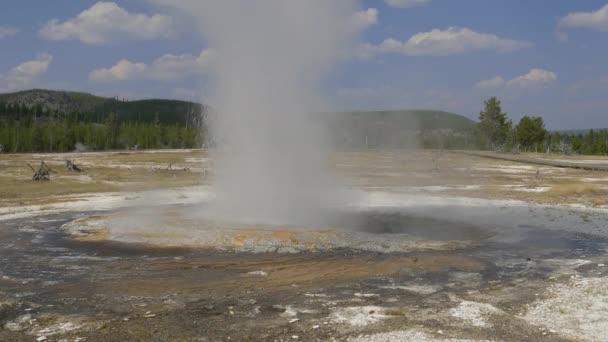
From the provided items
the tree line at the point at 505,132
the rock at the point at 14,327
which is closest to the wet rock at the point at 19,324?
the rock at the point at 14,327

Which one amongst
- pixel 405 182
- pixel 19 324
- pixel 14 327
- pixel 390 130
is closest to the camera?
pixel 14 327

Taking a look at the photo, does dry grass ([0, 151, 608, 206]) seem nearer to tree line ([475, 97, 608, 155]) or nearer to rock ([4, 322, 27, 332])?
rock ([4, 322, 27, 332])

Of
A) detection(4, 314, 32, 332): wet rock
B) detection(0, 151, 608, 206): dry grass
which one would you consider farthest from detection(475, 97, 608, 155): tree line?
detection(4, 314, 32, 332): wet rock

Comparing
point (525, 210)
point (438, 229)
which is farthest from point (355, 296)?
point (525, 210)

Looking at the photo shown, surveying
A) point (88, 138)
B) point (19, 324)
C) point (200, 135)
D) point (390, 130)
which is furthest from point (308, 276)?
point (88, 138)

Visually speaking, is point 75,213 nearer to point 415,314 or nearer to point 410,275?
point 410,275

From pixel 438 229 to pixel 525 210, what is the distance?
5.88m

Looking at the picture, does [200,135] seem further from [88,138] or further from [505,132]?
[505,132]

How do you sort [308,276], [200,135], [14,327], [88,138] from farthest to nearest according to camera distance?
1. [88,138]
2. [200,135]
3. [308,276]
4. [14,327]

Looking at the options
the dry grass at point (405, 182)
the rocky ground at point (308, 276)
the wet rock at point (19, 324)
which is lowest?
the wet rock at point (19, 324)

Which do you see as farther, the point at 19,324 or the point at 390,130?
the point at 390,130

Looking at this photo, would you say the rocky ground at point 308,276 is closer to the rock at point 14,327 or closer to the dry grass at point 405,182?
the rock at point 14,327

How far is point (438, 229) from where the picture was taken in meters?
17.3

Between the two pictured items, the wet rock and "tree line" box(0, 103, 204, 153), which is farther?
"tree line" box(0, 103, 204, 153)
